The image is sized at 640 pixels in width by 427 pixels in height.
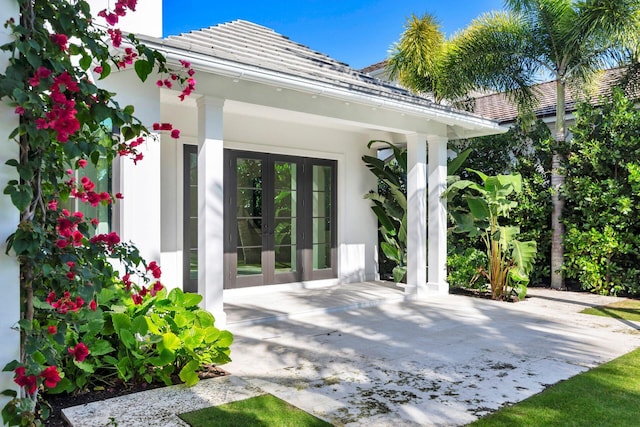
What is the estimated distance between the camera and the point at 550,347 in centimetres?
577

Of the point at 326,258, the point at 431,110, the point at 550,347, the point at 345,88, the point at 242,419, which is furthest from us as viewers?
the point at 326,258

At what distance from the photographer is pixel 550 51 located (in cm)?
1012

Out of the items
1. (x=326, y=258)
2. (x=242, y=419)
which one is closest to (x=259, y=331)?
(x=242, y=419)

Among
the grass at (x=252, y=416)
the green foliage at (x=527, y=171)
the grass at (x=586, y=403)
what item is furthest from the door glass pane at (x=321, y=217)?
the grass at (x=252, y=416)

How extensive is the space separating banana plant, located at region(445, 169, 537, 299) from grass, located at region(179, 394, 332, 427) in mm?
6104

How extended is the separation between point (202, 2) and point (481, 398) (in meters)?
15.1

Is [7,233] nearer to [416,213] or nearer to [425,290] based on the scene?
[416,213]

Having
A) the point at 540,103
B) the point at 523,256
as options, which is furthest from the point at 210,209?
the point at 540,103

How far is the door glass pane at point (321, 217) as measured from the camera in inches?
410

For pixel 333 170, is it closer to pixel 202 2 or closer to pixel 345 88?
pixel 345 88

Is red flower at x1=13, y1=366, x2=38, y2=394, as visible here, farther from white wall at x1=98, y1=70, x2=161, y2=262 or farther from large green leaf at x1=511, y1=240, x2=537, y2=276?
large green leaf at x1=511, y1=240, x2=537, y2=276

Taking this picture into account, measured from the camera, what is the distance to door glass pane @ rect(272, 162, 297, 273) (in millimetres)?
9664

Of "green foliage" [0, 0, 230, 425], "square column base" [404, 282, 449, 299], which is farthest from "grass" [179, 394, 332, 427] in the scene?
"square column base" [404, 282, 449, 299]

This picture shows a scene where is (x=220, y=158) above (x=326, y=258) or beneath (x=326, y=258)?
above
